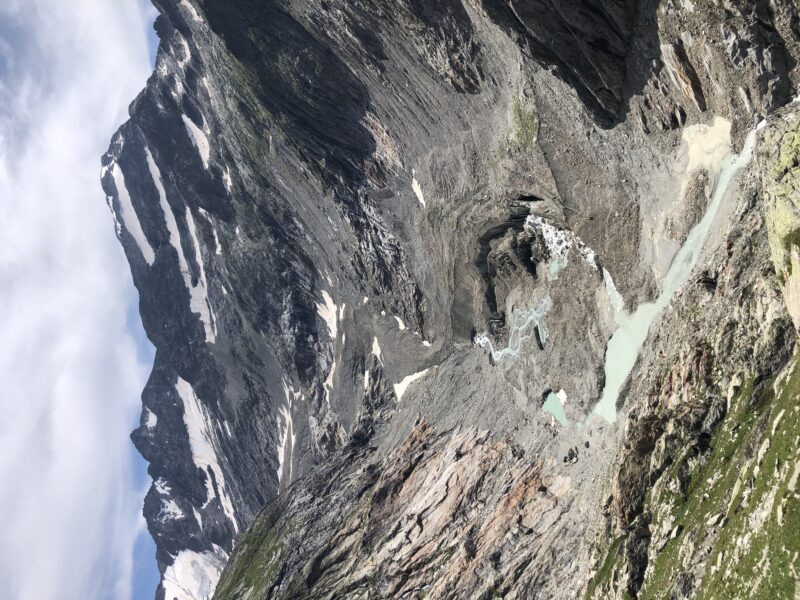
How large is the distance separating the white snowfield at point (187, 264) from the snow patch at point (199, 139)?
456 inches

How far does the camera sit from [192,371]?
99.2 meters

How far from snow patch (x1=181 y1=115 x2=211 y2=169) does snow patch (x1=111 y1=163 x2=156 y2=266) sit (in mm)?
29488

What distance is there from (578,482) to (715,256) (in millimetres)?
13670

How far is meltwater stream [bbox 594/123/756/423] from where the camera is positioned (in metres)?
28.2

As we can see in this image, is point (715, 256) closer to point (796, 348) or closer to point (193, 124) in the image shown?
point (796, 348)

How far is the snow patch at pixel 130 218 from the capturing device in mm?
109812

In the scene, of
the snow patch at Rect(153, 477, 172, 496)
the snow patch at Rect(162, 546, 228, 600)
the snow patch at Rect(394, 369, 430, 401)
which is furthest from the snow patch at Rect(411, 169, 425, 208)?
the snow patch at Rect(153, 477, 172, 496)

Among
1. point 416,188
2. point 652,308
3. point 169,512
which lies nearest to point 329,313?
point 416,188

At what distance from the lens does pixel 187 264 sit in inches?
3893

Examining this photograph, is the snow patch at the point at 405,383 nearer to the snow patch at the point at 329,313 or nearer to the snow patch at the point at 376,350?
the snow patch at the point at 376,350

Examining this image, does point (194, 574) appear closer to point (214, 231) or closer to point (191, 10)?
point (214, 231)

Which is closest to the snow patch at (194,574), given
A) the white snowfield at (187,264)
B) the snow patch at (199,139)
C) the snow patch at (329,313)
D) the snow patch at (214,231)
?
the white snowfield at (187,264)

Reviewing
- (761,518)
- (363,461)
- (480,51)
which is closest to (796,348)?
(761,518)

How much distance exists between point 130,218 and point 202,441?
3917 cm
